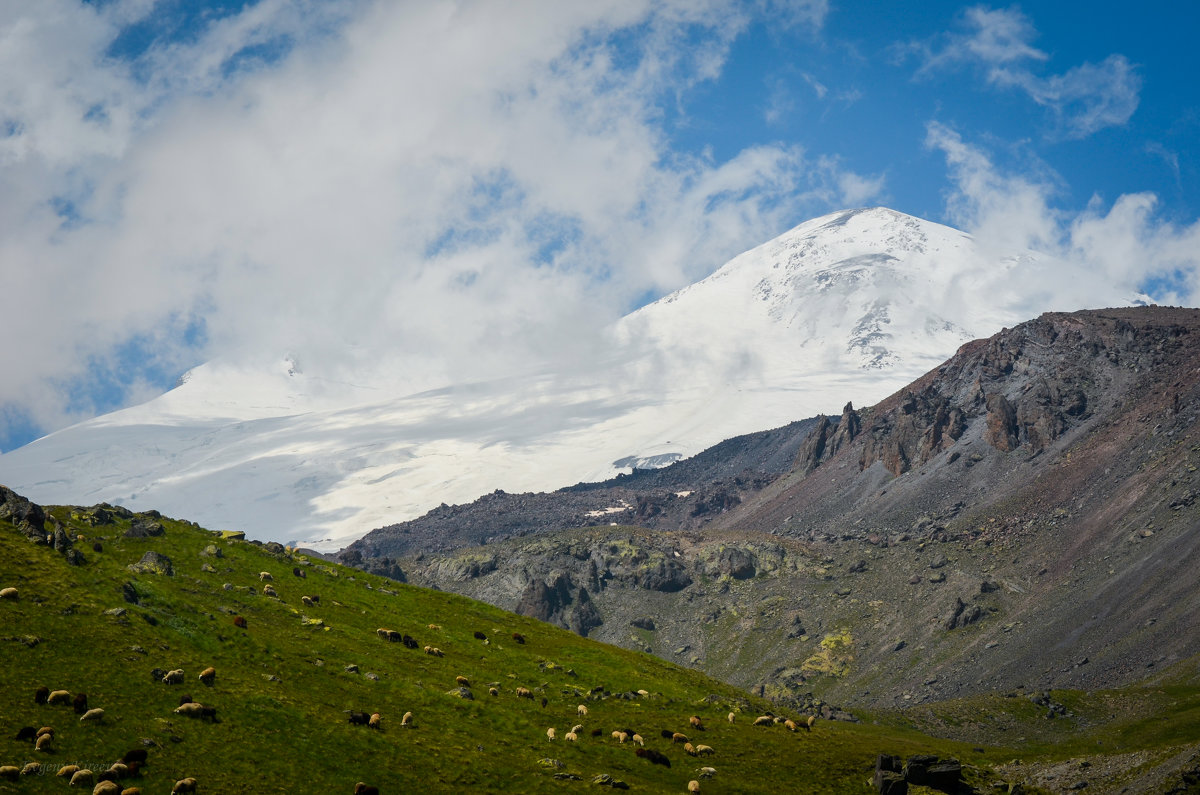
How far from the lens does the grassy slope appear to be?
120 ft

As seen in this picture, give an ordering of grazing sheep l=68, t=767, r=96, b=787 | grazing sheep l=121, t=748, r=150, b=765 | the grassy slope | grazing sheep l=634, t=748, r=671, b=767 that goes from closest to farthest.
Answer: grazing sheep l=68, t=767, r=96, b=787
grazing sheep l=121, t=748, r=150, b=765
the grassy slope
grazing sheep l=634, t=748, r=671, b=767

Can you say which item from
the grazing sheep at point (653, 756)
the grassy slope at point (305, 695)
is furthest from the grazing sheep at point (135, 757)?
the grazing sheep at point (653, 756)

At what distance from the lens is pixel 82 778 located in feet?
105

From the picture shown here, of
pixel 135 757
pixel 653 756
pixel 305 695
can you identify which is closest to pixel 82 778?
pixel 135 757

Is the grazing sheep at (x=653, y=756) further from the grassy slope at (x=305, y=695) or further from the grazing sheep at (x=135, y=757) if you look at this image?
the grazing sheep at (x=135, y=757)

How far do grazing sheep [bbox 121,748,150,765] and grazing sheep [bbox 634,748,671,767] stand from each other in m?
24.1

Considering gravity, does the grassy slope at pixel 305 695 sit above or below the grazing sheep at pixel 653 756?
above

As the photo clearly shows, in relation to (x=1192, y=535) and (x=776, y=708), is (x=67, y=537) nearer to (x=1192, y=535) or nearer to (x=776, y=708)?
(x=776, y=708)

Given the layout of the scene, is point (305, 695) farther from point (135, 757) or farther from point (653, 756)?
point (653, 756)

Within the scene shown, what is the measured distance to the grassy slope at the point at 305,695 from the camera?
120ft

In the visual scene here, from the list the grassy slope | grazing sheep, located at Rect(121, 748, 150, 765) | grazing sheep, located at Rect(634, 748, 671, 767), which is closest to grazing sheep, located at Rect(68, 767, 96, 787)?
the grassy slope

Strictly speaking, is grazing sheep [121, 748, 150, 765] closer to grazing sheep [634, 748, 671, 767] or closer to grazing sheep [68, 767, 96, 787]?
grazing sheep [68, 767, 96, 787]

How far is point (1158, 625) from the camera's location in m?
142

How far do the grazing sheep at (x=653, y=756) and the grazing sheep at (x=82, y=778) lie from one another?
85.4 feet
